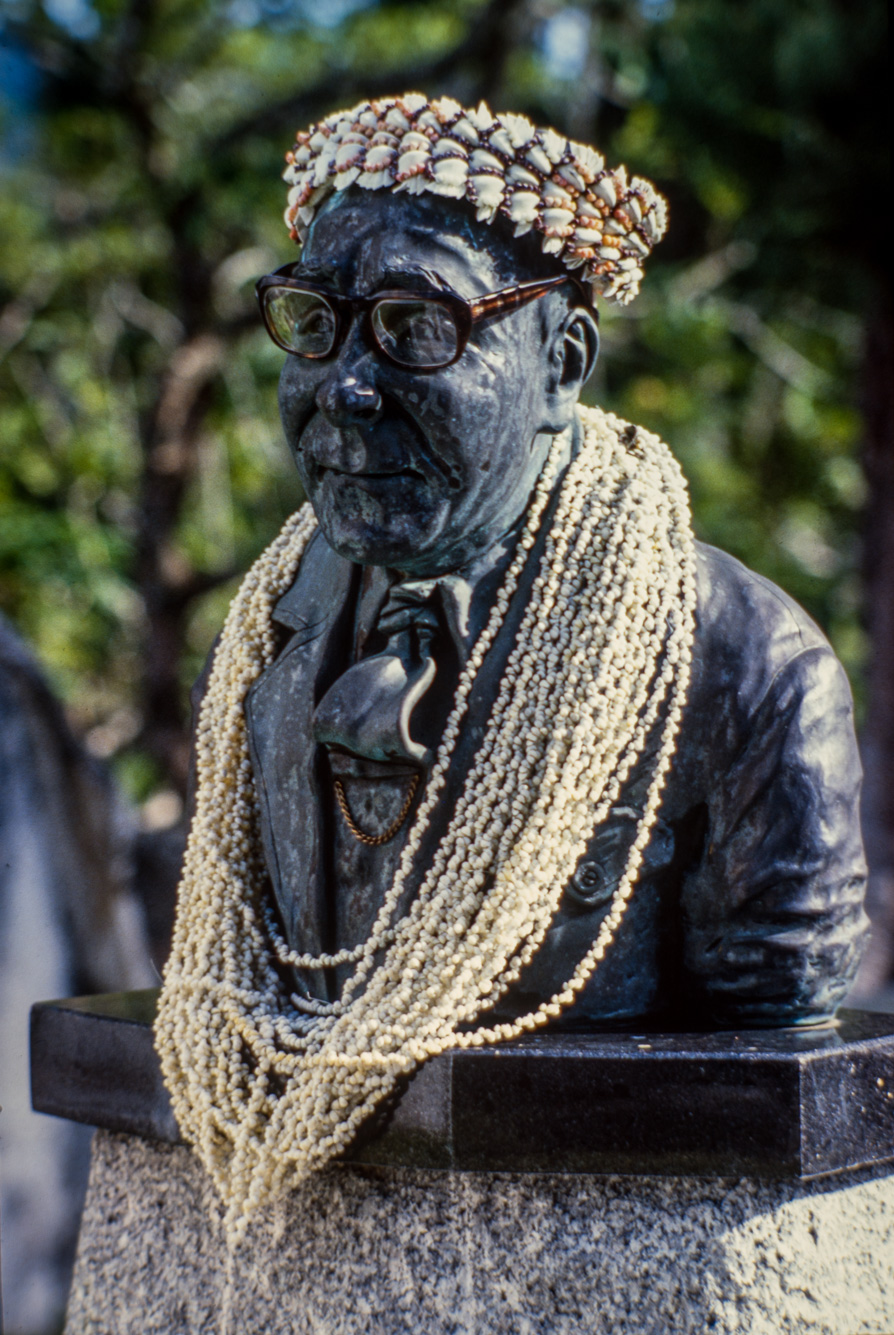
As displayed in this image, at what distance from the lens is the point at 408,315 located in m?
2.16

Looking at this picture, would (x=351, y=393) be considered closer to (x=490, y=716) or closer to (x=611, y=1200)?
(x=490, y=716)

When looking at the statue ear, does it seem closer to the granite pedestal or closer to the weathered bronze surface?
the weathered bronze surface

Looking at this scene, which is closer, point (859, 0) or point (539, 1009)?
point (539, 1009)

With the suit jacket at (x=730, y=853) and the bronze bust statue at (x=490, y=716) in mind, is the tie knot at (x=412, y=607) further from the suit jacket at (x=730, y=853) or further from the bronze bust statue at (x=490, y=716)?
the suit jacket at (x=730, y=853)

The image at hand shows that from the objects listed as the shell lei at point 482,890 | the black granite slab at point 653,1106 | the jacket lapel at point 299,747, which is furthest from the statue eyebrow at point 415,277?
the black granite slab at point 653,1106

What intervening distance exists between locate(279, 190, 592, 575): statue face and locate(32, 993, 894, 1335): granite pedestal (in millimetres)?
817

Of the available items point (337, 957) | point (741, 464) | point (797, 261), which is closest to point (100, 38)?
point (797, 261)

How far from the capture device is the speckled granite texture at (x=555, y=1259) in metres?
2.04

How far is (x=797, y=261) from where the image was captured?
6.84 meters

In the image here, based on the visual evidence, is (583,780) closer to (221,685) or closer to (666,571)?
(666,571)

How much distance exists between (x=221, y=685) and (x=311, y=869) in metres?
0.39

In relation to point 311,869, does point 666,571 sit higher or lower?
higher

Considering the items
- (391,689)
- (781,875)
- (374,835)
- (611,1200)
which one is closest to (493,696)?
(391,689)

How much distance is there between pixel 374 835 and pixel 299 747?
21cm
